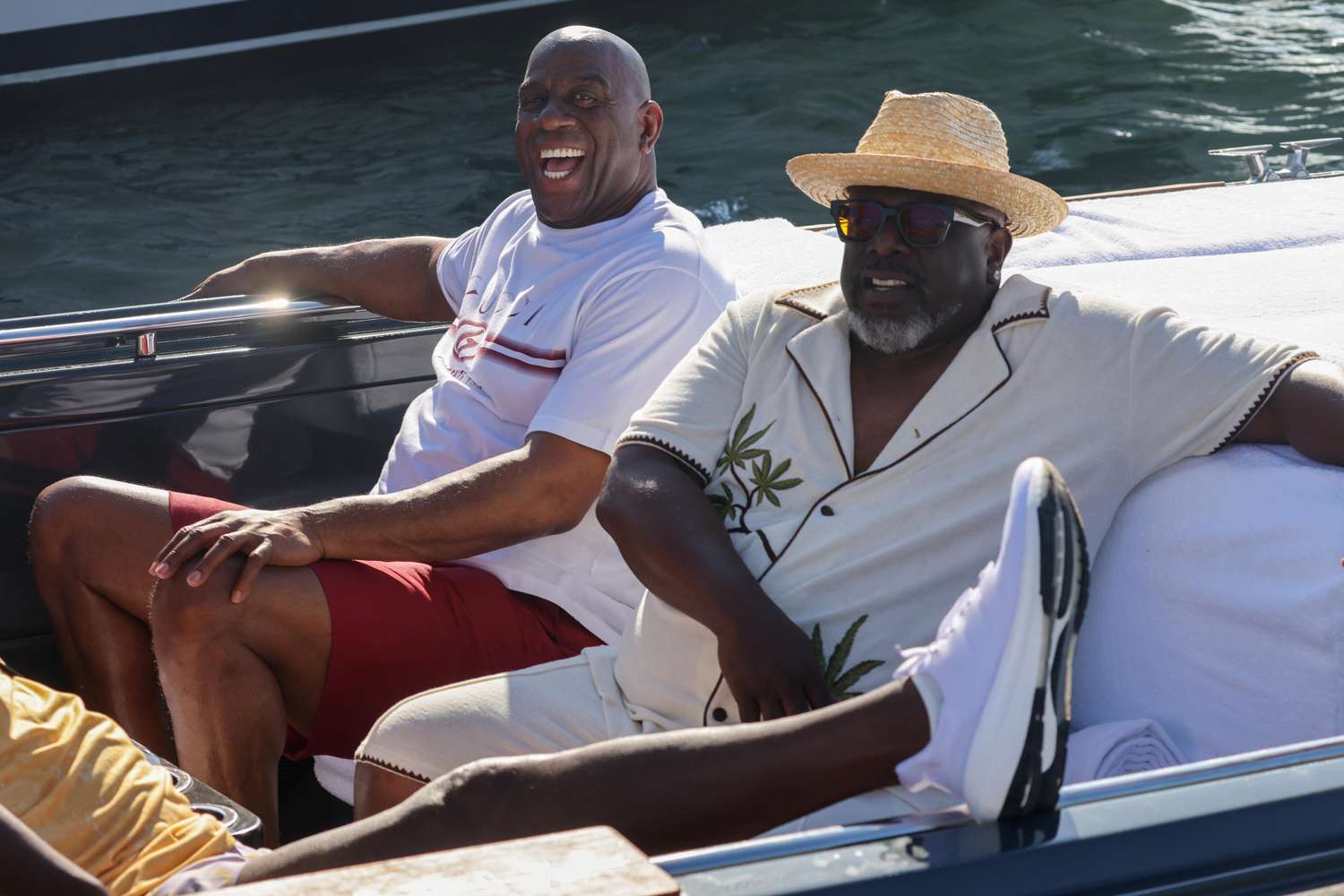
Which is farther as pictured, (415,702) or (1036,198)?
(1036,198)

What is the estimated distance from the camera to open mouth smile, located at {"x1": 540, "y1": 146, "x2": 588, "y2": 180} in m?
2.79

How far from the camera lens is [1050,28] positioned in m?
10.1

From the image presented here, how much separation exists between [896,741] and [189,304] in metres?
1.99

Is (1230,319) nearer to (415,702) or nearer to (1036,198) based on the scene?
(1036,198)

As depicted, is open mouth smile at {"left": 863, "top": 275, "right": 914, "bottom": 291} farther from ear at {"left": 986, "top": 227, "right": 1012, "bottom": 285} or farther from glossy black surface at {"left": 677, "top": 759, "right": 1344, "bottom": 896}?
glossy black surface at {"left": 677, "top": 759, "right": 1344, "bottom": 896}

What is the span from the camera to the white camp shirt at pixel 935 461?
79.5 inches

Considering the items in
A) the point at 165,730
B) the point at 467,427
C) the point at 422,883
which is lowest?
the point at 165,730

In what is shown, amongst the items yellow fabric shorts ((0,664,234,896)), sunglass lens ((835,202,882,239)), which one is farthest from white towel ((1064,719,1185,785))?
yellow fabric shorts ((0,664,234,896))

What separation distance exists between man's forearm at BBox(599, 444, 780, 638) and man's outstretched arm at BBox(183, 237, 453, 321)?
1.01 metres

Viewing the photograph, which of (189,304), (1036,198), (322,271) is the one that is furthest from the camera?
(322,271)

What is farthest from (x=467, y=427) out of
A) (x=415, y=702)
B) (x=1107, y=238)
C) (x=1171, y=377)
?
(x=1107, y=238)

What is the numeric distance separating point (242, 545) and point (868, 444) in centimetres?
96

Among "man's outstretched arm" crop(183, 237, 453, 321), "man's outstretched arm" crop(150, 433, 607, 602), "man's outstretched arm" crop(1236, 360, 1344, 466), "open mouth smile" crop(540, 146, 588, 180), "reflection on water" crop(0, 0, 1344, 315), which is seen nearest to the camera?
"man's outstretched arm" crop(1236, 360, 1344, 466)

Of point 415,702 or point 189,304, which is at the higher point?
point 189,304
